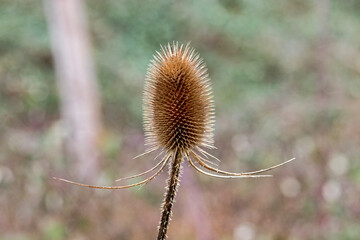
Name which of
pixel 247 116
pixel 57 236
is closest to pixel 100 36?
→ pixel 247 116

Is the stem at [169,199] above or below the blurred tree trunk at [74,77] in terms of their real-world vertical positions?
below

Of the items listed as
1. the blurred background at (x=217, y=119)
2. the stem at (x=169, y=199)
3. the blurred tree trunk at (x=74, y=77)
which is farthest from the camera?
the blurred tree trunk at (x=74, y=77)

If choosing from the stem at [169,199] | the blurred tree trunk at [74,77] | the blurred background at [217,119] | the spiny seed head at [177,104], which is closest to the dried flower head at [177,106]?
the spiny seed head at [177,104]

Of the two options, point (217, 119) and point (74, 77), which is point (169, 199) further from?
point (217, 119)

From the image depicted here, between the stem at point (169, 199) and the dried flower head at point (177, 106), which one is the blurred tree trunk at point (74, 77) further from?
the stem at point (169, 199)

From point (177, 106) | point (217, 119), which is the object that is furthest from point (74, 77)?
point (177, 106)

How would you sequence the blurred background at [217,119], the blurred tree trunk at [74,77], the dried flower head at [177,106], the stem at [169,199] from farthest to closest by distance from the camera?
the blurred tree trunk at [74,77] → the blurred background at [217,119] → the dried flower head at [177,106] → the stem at [169,199]

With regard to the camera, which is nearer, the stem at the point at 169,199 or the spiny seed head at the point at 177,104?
the stem at the point at 169,199
